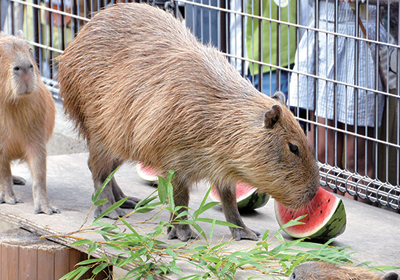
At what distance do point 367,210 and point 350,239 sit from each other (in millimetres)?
864

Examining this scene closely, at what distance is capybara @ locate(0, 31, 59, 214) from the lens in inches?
166

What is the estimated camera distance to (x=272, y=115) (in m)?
3.52

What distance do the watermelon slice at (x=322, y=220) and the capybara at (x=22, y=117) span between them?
1788 millimetres

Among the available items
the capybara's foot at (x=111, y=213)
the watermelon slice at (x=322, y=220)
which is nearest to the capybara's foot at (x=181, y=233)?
the capybara's foot at (x=111, y=213)

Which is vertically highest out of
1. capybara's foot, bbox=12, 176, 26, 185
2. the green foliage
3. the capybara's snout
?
the capybara's snout

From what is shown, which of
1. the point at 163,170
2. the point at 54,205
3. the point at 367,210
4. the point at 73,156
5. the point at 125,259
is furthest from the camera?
the point at 73,156

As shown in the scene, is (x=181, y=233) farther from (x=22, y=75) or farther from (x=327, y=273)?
(x=22, y=75)

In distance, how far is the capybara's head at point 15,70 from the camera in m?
4.20

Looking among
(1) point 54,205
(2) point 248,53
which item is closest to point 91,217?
(1) point 54,205

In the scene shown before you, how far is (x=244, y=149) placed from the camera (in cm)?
359

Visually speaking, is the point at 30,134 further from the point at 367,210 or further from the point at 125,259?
the point at 367,210

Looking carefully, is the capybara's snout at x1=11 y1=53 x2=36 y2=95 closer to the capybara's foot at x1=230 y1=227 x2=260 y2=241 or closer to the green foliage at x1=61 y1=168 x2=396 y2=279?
the green foliage at x1=61 y1=168 x2=396 y2=279

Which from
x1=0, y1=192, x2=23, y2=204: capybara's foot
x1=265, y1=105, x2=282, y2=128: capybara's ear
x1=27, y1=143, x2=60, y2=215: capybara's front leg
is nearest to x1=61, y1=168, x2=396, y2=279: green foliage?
x1=265, y1=105, x2=282, y2=128: capybara's ear

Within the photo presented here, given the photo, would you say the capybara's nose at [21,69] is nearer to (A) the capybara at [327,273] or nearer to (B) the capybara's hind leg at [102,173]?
(B) the capybara's hind leg at [102,173]
